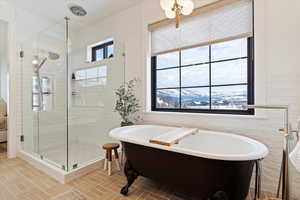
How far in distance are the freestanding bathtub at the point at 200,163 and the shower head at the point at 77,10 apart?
244 cm

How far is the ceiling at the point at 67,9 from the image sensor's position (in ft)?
8.47

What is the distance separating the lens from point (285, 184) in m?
1.15

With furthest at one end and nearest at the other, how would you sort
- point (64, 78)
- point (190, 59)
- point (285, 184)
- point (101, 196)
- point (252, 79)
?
point (64, 78)
point (190, 59)
point (252, 79)
point (101, 196)
point (285, 184)

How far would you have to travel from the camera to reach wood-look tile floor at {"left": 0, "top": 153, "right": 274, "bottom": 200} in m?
1.57

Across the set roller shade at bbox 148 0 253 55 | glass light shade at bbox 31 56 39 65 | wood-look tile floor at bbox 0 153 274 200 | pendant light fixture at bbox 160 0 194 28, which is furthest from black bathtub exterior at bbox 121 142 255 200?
glass light shade at bbox 31 56 39 65

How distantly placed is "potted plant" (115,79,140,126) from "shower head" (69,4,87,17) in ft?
5.30

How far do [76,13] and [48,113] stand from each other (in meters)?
2.00

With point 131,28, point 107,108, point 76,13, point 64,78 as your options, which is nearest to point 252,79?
point 131,28

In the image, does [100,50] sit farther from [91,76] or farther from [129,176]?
[129,176]

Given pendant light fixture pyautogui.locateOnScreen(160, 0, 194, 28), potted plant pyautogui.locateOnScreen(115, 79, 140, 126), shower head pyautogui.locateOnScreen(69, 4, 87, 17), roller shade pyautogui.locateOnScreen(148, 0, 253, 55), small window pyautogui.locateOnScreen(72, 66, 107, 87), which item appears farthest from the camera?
small window pyautogui.locateOnScreen(72, 66, 107, 87)

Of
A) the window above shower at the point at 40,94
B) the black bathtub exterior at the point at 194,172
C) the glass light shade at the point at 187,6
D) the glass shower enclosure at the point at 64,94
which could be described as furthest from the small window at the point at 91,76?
the glass light shade at the point at 187,6

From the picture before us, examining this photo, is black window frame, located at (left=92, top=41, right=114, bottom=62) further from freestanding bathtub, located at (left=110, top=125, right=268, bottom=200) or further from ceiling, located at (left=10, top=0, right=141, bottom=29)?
freestanding bathtub, located at (left=110, top=125, right=268, bottom=200)

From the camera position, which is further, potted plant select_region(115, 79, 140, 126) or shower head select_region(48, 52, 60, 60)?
shower head select_region(48, 52, 60, 60)

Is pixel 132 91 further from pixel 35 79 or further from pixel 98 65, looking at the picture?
pixel 35 79
